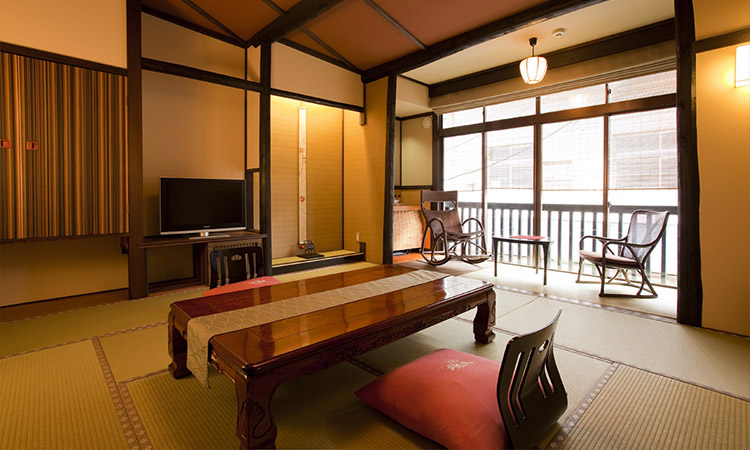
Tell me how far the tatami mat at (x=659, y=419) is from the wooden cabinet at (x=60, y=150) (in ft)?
12.4

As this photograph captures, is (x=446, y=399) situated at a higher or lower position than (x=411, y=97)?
lower

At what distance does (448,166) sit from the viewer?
249 inches

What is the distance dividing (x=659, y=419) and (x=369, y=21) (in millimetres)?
4369

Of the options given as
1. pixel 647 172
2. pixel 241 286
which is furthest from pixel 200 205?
pixel 647 172

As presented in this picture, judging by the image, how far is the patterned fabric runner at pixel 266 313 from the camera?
1534mm

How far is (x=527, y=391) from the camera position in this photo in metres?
1.52

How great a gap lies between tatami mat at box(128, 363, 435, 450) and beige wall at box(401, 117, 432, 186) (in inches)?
192

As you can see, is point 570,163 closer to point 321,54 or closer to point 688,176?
point 688,176

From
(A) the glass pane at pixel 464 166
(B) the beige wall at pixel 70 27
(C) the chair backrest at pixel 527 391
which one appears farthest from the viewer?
(A) the glass pane at pixel 464 166

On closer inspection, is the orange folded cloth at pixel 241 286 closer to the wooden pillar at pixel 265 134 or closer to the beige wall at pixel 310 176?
the wooden pillar at pixel 265 134

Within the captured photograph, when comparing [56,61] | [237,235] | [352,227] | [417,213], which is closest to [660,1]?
[417,213]

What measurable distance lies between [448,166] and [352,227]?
1.99 meters

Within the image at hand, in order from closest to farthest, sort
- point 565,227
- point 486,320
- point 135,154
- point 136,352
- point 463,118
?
point 136,352
point 486,320
point 135,154
point 565,227
point 463,118

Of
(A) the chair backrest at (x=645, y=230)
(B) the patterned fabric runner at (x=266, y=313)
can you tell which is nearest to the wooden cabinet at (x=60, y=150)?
(B) the patterned fabric runner at (x=266, y=313)
